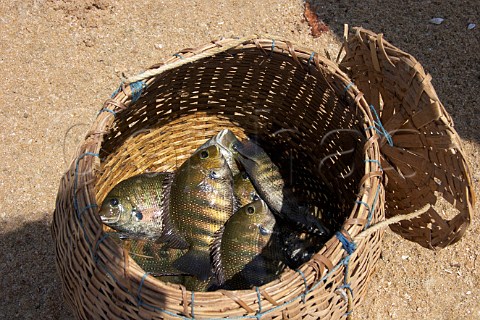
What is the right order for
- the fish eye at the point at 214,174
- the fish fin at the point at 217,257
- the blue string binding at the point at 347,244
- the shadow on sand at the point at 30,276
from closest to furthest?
1. the blue string binding at the point at 347,244
2. the fish fin at the point at 217,257
3. the fish eye at the point at 214,174
4. the shadow on sand at the point at 30,276

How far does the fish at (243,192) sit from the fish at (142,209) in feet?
1.03

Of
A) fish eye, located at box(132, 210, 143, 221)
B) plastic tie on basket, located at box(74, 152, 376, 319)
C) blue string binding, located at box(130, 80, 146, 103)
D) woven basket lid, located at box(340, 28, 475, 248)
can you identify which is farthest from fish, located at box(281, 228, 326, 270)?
blue string binding, located at box(130, 80, 146, 103)

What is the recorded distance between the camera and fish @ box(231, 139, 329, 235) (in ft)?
7.52

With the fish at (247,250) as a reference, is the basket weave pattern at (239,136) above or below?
above

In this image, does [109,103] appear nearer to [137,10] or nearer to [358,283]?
[358,283]

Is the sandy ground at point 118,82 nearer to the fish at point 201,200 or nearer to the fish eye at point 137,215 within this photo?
the fish eye at point 137,215

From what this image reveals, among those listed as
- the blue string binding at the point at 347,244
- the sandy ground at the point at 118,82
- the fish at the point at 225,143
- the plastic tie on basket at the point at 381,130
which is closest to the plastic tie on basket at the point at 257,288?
the blue string binding at the point at 347,244

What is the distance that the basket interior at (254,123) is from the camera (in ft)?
7.42

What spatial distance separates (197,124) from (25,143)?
1.18m

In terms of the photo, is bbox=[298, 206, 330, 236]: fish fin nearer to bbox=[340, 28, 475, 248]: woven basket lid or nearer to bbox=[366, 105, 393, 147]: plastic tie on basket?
bbox=[340, 28, 475, 248]: woven basket lid

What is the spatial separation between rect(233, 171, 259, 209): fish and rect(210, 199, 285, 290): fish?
158mm

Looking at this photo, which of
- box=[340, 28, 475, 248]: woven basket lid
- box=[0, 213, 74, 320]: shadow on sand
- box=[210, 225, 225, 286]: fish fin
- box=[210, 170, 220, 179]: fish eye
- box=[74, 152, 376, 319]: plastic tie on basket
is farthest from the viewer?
box=[0, 213, 74, 320]: shadow on sand

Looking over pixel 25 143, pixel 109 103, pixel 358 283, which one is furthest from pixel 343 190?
pixel 25 143

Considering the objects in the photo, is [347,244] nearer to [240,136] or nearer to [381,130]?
[381,130]
